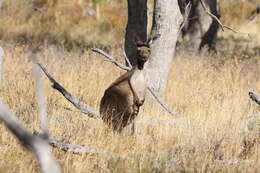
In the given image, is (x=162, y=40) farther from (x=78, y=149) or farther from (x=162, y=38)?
(x=78, y=149)

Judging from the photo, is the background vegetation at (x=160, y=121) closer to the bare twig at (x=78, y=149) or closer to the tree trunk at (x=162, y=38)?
the bare twig at (x=78, y=149)

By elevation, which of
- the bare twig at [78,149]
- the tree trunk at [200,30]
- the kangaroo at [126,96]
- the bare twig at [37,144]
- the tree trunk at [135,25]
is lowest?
the tree trunk at [200,30]

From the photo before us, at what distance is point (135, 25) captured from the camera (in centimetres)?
735

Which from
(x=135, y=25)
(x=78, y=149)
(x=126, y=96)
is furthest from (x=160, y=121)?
(x=135, y=25)

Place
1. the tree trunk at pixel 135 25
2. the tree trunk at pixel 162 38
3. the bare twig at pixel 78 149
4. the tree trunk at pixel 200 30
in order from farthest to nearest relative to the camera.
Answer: the tree trunk at pixel 200 30, the tree trunk at pixel 135 25, the tree trunk at pixel 162 38, the bare twig at pixel 78 149

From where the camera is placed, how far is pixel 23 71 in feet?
23.8

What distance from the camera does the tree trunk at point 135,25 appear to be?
7266mm

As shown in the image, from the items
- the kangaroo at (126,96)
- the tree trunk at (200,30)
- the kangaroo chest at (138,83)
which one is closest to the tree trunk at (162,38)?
the kangaroo at (126,96)

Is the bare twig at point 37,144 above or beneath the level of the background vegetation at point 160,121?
above

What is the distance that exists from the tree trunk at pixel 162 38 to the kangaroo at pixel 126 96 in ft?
6.36

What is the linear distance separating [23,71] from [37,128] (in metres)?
2.49

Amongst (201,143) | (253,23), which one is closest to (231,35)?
(253,23)

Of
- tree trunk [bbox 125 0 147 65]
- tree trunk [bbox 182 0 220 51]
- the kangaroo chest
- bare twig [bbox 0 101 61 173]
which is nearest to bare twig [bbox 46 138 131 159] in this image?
the kangaroo chest

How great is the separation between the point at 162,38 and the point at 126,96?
221 cm
